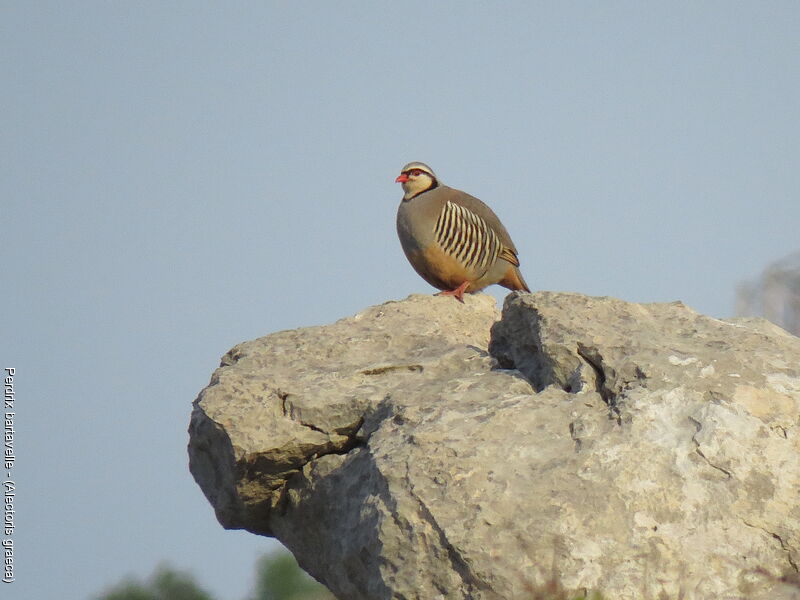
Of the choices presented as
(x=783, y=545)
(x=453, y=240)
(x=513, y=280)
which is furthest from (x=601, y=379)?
(x=513, y=280)

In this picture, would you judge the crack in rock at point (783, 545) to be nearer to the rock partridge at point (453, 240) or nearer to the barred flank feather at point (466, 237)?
the rock partridge at point (453, 240)

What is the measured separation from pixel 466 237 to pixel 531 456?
476 cm

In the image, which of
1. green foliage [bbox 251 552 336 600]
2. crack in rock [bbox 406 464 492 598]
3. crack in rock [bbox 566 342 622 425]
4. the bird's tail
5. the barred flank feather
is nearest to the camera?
crack in rock [bbox 406 464 492 598]

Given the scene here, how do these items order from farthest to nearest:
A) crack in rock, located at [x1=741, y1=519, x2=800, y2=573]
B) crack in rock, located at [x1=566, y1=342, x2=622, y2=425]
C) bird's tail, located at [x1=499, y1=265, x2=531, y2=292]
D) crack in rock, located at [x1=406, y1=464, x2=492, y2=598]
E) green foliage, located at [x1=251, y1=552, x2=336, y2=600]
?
green foliage, located at [x1=251, y1=552, x2=336, y2=600] < bird's tail, located at [x1=499, y1=265, x2=531, y2=292] < crack in rock, located at [x1=566, y1=342, x2=622, y2=425] < crack in rock, located at [x1=741, y1=519, x2=800, y2=573] < crack in rock, located at [x1=406, y1=464, x2=492, y2=598]

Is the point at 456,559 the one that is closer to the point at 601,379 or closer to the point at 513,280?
the point at 601,379

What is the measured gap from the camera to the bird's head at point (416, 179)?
9242mm

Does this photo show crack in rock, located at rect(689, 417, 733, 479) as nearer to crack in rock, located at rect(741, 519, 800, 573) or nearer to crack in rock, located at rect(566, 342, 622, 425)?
crack in rock, located at rect(741, 519, 800, 573)

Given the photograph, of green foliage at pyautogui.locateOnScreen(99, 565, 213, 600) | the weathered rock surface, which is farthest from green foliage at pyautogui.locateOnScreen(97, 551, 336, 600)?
the weathered rock surface

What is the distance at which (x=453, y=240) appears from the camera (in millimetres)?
8492

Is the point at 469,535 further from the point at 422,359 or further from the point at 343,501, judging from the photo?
the point at 422,359

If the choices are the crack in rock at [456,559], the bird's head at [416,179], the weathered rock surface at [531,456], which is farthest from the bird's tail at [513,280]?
the crack in rock at [456,559]

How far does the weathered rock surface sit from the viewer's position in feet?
12.0

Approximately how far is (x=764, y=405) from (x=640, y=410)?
1.52 feet

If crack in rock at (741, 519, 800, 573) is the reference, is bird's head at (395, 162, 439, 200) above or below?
above
